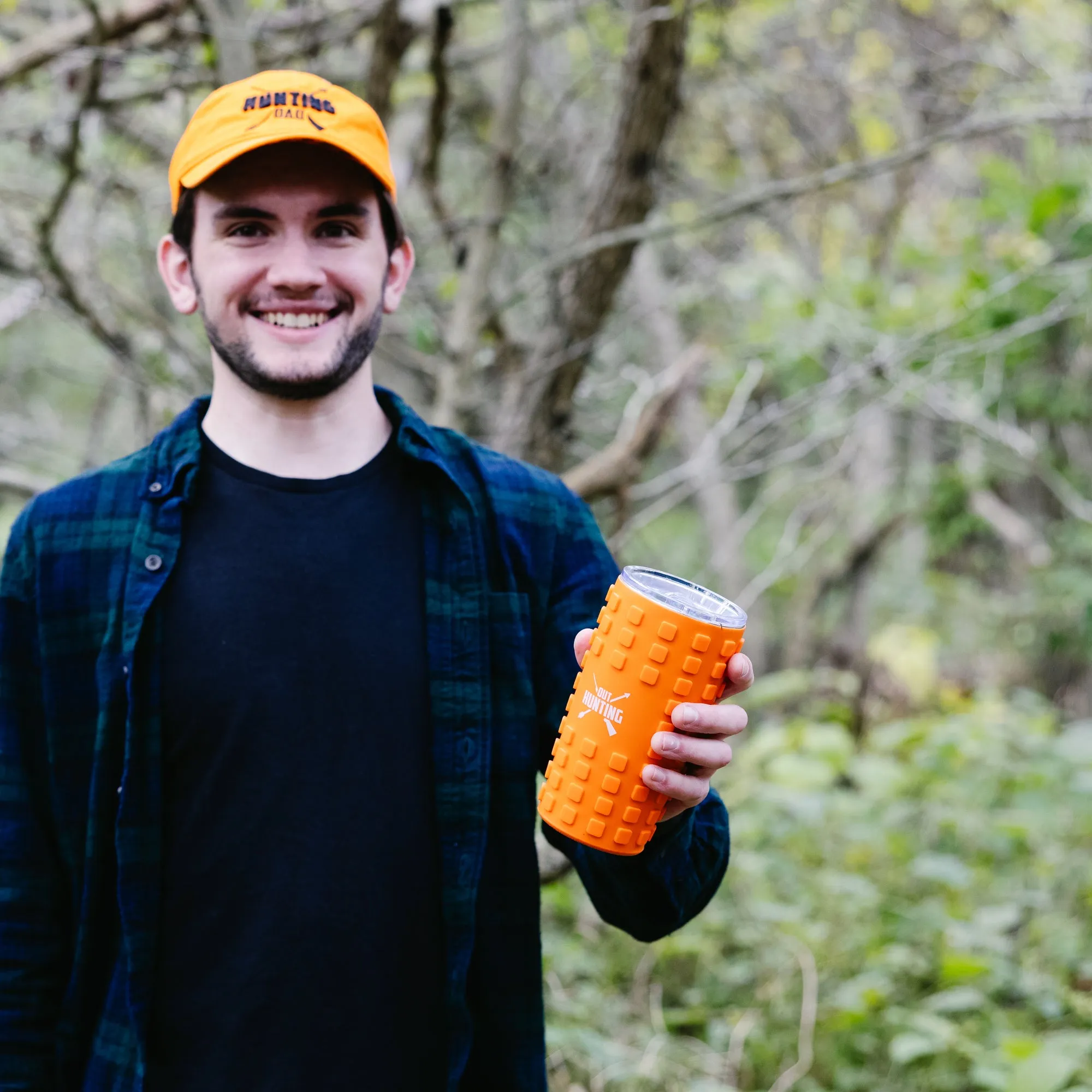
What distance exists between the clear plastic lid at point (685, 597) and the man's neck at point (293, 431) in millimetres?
581

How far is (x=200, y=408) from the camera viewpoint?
5.75 ft

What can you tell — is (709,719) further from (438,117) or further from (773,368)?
(773,368)

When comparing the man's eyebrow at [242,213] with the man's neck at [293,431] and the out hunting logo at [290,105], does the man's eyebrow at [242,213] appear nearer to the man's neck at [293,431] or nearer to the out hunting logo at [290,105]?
the out hunting logo at [290,105]

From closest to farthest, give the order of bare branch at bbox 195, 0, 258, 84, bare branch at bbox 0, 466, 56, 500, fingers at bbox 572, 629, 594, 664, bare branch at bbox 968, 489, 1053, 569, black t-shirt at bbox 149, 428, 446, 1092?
fingers at bbox 572, 629, 594, 664 → black t-shirt at bbox 149, 428, 446, 1092 → bare branch at bbox 195, 0, 258, 84 → bare branch at bbox 0, 466, 56, 500 → bare branch at bbox 968, 489, 1053, 569

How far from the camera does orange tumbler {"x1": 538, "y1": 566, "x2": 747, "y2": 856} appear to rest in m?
1.25

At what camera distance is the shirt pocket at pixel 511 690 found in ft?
5.24

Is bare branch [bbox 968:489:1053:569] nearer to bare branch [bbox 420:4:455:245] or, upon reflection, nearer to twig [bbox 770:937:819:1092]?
twig [bbox 770:937:819:1092]

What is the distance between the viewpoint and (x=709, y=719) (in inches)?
49.0

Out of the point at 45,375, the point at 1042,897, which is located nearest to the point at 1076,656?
the point at 1042,897

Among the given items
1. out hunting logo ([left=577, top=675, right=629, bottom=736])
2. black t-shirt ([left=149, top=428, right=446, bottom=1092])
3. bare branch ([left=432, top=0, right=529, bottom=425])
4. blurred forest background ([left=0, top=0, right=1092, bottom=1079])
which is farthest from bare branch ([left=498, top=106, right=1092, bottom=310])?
out hunting logo ([left=577, top=675, right=629, bottom=736])

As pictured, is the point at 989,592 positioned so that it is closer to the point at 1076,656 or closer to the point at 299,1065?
the point at 1076,656

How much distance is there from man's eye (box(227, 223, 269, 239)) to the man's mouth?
0.44ft

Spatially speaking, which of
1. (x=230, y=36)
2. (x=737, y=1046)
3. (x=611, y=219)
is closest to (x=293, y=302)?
(x=611, y=219)

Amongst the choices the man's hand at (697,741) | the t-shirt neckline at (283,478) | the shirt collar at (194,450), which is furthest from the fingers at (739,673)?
the t-shirt neckline at (283,478)
